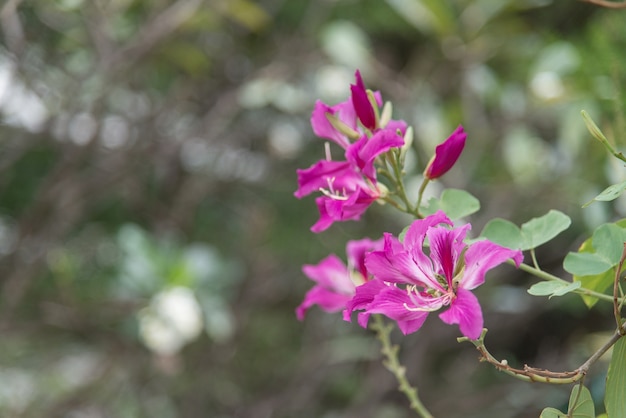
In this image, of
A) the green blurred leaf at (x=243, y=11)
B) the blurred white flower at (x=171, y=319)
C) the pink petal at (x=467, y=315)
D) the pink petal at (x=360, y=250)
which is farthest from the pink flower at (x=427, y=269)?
the green blurred leaf at (x=243, y=11)

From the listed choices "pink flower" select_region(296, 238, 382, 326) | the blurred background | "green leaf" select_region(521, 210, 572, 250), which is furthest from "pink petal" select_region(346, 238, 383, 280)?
the blurred background

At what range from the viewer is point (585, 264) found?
1.21ft

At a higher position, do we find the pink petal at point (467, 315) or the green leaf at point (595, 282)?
the pink petal at point (467, 315)

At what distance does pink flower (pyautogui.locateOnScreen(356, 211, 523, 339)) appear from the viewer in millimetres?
331

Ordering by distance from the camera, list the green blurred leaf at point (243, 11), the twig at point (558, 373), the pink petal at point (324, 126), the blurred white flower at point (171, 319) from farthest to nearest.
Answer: the green blurred leaf at point (243, 11)
the blurred white flower at point (171, 319)
the pink petal at point (324, 126)
the twig at point (558, 373)

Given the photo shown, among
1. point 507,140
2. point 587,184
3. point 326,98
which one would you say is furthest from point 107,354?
point 587,184

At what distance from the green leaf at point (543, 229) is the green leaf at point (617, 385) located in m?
0.08

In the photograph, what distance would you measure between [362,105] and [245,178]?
156 cm

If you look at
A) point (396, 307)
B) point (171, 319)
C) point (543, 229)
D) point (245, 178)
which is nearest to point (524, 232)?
point (543, 229)

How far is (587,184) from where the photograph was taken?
120 cm

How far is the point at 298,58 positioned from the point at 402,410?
993 millimetres

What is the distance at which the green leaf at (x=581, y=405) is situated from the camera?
33 centimetres

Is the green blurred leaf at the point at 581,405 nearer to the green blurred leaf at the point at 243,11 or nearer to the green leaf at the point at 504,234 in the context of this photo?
the green leaf at the point at 504,234

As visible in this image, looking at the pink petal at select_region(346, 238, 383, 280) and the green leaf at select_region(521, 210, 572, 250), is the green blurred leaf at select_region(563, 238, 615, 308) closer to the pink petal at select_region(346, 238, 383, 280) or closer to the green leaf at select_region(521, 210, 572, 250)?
the green leaf at select_region(521, 210, 572, 250)
